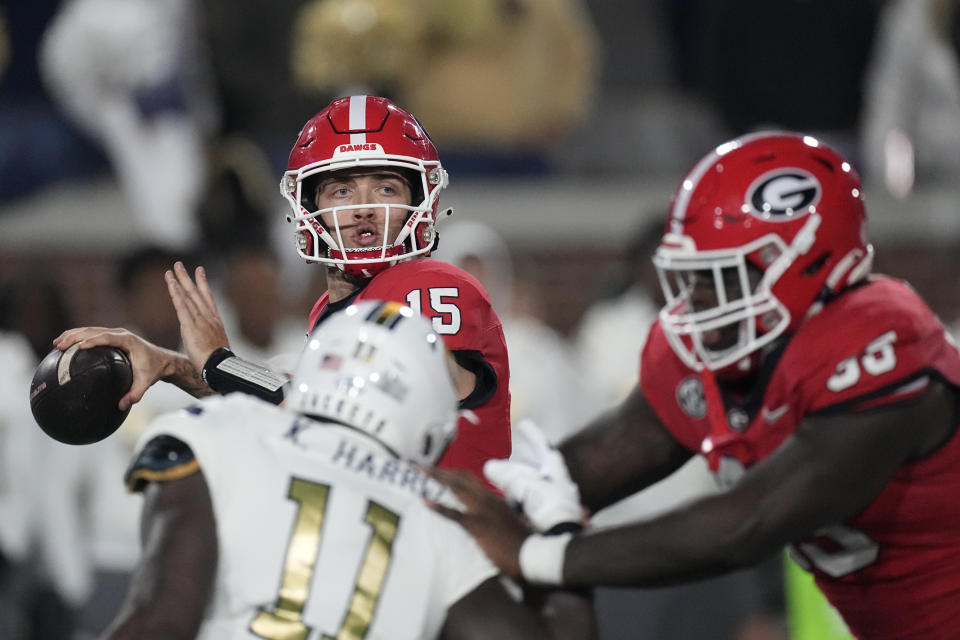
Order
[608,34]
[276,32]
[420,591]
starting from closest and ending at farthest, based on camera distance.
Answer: [420,591] < [276,32] < [608,34]

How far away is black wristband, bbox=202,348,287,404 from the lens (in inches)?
137

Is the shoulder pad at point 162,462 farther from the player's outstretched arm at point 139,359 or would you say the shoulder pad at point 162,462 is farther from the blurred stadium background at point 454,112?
the blurred stadium background at point 454,112

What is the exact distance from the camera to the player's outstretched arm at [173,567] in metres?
2.51

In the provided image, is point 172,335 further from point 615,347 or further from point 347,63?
Result: point 347,63

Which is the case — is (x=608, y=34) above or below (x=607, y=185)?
above

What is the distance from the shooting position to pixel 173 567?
254 cm

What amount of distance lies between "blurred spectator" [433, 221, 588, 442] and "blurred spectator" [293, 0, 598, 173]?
3.80ft

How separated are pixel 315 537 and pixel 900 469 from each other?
1.24 m

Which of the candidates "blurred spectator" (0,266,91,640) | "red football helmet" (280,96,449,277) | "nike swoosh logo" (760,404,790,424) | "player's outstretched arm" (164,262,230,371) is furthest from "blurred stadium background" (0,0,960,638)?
"nike swoosh logo" (760,404,790,424)

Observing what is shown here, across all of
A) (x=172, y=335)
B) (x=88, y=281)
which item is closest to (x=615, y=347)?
(x=172, y=335)

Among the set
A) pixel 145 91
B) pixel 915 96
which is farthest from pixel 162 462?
pixel 915 96

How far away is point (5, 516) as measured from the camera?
6129mm

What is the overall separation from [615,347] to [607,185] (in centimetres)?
229

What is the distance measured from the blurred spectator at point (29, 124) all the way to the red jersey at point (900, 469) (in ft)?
20.5
